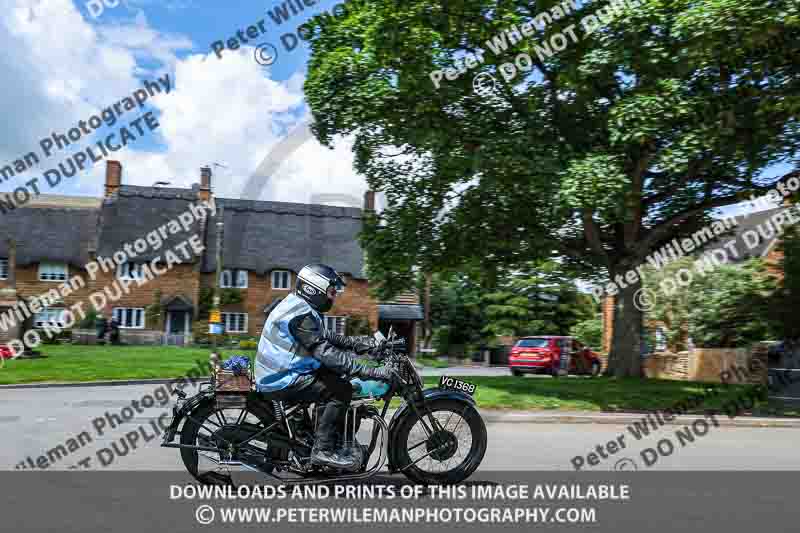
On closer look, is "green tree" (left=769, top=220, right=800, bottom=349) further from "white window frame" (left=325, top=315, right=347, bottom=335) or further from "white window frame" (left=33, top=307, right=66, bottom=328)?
"white window frame" (left=33, top=307, right=66, bottom=328)

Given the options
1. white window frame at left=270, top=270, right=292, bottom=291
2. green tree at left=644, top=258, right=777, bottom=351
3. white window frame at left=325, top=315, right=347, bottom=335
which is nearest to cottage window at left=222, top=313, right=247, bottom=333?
white window frame at left=270, top=270, right=292, bottom=291

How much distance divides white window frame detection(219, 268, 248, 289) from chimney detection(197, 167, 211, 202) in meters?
6.45

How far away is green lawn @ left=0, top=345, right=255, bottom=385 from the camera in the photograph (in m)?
19.9

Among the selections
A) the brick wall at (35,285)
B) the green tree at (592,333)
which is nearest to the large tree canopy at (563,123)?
the green tree at (592,333)

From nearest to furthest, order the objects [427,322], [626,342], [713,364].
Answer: [626,342] < [713,364] < [427,322]

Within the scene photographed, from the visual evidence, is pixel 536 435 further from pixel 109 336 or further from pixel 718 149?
pixel 109 336

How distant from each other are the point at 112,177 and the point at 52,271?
8.25m

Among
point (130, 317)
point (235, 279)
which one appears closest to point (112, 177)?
point (130, 317)

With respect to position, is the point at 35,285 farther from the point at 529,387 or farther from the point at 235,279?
the point at 529,387

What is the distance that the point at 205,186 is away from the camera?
178ft

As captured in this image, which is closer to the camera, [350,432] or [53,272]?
[350,432]

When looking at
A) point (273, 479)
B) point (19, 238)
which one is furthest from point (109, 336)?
point (273, 479)

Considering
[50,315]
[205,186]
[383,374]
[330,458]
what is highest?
[205,186]

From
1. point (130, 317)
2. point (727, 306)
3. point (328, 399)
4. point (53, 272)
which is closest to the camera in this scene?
point (328, 399)
